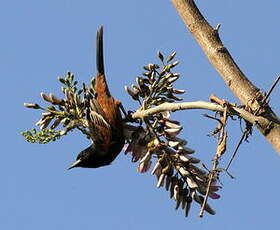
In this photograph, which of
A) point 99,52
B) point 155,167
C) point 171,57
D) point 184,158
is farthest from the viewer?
point 99,52

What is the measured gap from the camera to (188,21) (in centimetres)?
228

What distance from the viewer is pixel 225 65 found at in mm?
2162

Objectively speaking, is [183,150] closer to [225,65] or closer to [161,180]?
[161,180]

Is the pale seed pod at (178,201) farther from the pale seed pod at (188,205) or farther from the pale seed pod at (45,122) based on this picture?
the pale seed pod at (45,122)

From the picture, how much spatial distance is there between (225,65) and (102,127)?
1.84m

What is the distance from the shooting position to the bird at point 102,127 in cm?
358

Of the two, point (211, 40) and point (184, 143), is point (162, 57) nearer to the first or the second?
point (184, 143)

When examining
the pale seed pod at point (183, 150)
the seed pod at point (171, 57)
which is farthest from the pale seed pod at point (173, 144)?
the seed pod at point (171, 57)

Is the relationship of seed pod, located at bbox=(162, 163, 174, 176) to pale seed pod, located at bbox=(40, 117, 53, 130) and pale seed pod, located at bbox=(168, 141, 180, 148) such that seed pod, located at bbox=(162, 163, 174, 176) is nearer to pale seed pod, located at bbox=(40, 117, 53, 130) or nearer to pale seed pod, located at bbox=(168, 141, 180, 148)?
pale seed pod, located at bbox=(168, 141, 180, 148)

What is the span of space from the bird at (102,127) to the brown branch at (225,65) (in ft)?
3.76

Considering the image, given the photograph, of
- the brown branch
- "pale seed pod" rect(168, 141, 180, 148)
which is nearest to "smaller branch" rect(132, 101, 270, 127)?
the brown branch

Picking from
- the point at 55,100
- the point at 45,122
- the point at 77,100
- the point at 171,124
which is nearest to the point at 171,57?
the point at 171,124

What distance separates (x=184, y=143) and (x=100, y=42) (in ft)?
7.22

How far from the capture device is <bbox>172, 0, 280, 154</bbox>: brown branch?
1991mm
